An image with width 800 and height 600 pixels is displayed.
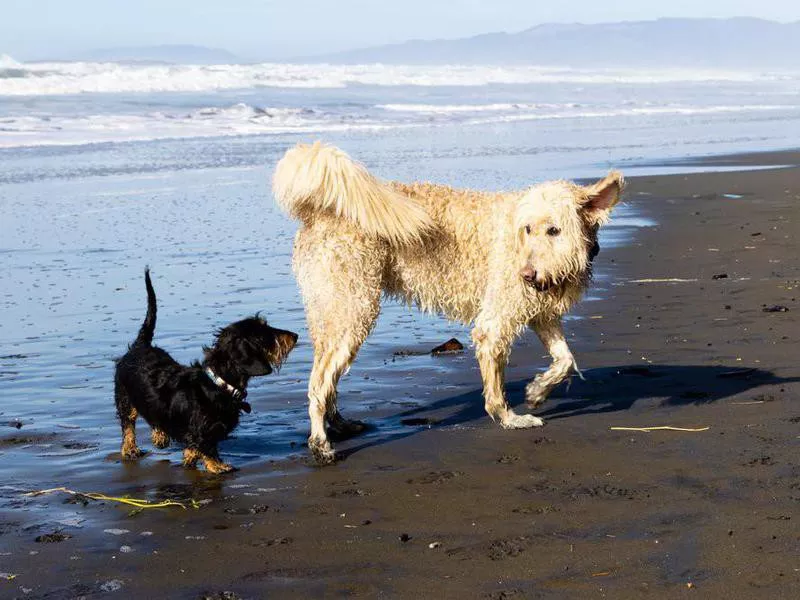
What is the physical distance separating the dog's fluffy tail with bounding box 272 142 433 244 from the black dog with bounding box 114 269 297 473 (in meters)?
0.79

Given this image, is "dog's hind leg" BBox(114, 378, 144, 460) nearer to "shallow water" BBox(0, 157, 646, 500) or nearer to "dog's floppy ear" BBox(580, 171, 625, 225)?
"shallow water" BBox(0, 157, 646, 500)

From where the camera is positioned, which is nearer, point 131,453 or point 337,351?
point 131,453

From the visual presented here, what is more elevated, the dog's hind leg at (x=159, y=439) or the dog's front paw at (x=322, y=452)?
the dog's front paw at (x=322, y=452)

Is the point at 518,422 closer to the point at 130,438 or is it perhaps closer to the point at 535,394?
the point at 535,394

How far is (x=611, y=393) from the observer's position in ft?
22.8

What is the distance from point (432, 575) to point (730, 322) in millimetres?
5030

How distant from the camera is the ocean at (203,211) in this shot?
682 centimetres

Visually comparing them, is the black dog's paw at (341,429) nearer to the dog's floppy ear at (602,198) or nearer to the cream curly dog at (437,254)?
the cream curly dog at (437,254)

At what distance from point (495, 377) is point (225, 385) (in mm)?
1607

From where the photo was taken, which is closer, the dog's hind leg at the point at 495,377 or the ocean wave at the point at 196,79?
the dog's hind leg at the point at 495,377

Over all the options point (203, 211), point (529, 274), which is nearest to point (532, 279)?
point (529, 274)

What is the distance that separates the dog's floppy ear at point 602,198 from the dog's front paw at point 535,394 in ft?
3.41

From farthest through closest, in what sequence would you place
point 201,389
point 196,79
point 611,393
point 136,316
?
point 196,79 < point 136,316 < point 611,393 < point 201,389

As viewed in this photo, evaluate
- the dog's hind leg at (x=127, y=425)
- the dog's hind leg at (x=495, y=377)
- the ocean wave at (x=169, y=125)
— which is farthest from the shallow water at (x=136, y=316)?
the ocean wave at (x=169, y=125)
